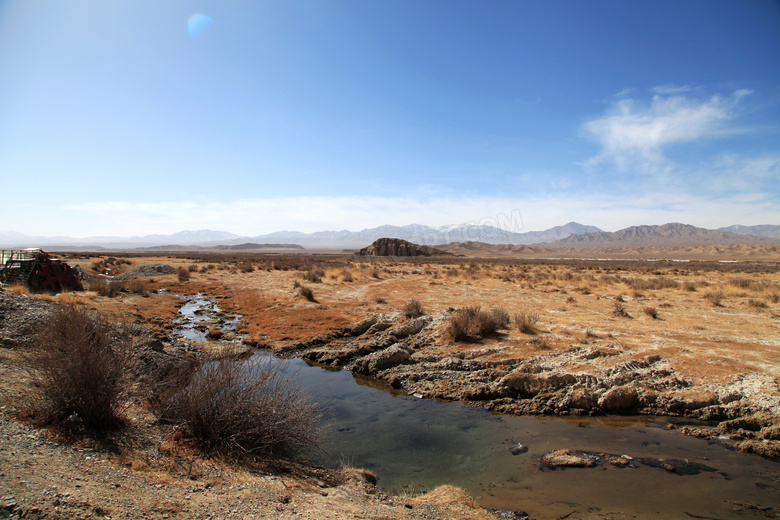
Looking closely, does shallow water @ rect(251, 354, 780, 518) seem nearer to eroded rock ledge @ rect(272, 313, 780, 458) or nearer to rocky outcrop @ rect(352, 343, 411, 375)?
eroded rock ledge @ rect(272, 313, 780, 458)

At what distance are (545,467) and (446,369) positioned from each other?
15.7ft

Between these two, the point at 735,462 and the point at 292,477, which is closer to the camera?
the point at 292,477

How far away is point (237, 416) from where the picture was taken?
5.59 m

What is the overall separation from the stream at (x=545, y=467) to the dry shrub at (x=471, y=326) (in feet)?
13.3

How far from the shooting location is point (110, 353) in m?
5.90

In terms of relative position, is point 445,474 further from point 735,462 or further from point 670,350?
point 670,350

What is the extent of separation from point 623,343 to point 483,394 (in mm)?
5377

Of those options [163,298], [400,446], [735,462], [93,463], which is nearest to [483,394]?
[400,446]

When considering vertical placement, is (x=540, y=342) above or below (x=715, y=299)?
below

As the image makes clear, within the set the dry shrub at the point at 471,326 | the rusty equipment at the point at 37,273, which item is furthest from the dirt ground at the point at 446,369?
the rusty equipment at the point at 37,273

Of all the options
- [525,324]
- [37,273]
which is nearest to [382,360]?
[525,324]

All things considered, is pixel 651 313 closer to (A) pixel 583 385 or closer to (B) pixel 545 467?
(A) pixel 583 385

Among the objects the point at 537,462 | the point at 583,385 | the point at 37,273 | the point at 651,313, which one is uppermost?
the point at 37,273

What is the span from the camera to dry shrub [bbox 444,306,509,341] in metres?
13.2
